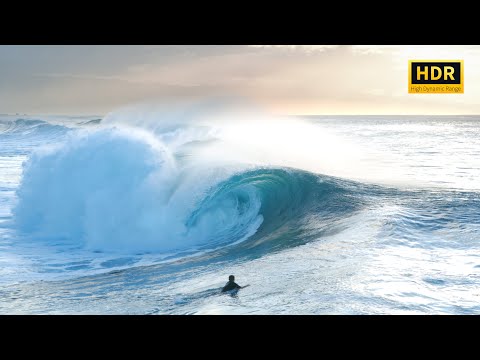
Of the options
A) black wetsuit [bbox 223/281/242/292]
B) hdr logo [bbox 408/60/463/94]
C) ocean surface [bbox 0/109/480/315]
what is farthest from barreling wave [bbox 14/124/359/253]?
hdr logo [bbox 408/60/463/94]

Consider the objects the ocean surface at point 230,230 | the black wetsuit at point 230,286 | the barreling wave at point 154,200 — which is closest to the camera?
the ocean surface at point 230,230

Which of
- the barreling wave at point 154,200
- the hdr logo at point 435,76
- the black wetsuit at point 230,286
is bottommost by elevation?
the black wetsuit at point 230,286

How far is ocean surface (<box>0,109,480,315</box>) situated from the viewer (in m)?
5.98

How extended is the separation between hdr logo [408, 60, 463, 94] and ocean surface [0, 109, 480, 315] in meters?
2.33

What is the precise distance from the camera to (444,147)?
→ 21969 mm

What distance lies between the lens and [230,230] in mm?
10320

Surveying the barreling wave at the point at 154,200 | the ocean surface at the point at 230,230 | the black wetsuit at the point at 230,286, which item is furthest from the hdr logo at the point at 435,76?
the barreling wave at the point at 154,200

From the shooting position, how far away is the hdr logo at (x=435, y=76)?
19.7ft

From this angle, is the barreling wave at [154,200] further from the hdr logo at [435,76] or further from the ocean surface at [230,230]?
the hdr logo at [435,76]

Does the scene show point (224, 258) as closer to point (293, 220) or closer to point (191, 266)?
point (191, 266)

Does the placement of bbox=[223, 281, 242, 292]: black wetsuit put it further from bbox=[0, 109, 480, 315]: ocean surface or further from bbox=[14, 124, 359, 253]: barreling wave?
bbox=[14, 124, 359, 253]: barreling wave

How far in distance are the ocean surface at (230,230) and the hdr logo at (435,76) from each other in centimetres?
233

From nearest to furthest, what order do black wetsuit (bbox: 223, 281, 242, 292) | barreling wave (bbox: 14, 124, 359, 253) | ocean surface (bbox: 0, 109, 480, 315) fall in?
ocean surface (bbox: 0, 109, 480, 315)
black wetsuit (bbox: 223, 281, 242, 292)
barreling wave (bbox: 14, 124, 359, 253)
